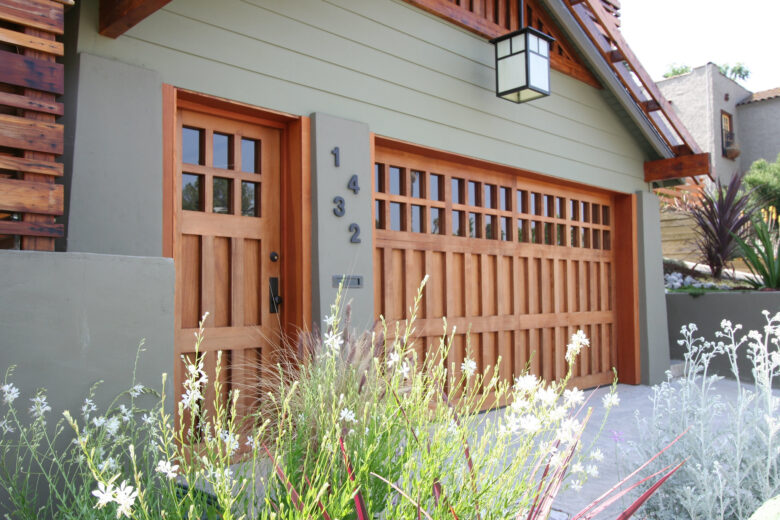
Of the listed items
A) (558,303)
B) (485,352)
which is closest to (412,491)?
(485,352)

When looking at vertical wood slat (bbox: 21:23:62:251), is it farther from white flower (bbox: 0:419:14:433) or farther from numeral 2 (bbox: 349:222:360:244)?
numeral 2 (bbox: 349:222:360:244)

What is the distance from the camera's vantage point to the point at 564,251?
582 cm

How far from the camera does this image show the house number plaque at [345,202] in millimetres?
3697

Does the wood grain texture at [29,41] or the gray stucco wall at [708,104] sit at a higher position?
the gray stucco wall at [708,104]

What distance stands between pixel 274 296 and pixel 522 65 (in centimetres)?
259

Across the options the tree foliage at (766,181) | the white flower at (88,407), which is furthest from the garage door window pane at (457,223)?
the tree foliage at (766,181)

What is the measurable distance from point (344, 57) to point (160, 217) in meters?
1.64

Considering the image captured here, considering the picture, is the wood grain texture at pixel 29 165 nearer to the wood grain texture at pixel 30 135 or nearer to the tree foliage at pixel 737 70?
the wood grain texture at pixel 30 135

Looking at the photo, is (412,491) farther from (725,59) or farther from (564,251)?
(725,59)

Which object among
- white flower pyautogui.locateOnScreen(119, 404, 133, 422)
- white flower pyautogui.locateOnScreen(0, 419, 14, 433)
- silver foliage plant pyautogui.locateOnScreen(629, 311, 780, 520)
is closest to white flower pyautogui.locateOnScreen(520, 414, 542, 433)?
silver foliage plant pyautogui.locateOnScreen(629, 311, 780, 520)

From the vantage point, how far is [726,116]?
17.3 m

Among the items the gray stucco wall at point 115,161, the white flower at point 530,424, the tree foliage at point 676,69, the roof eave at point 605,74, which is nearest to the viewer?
the white flower at point 530,424

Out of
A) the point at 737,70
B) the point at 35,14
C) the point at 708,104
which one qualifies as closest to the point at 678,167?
the point at 35,14

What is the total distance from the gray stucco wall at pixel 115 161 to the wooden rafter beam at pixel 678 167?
5.22 meters
